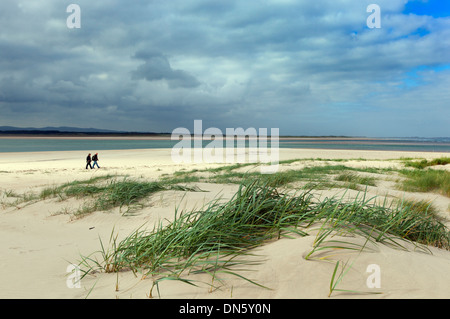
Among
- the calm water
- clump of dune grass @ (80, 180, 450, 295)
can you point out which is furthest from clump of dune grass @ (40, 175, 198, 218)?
the calm water

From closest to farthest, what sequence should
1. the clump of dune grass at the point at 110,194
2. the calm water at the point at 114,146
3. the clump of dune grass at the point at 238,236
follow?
the clump of dune grass at the point at 238,236
the clump of dune grass at the point at 110,194
the calm water at the point at 114,146

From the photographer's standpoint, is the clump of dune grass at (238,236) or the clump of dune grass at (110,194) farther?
the clump of dune grass at (110,194)

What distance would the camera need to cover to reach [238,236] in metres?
2.82

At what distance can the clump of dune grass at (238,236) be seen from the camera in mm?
2406

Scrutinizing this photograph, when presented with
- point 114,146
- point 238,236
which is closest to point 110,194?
point 238,236

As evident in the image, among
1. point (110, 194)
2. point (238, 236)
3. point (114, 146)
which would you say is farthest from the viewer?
point (114, 146)

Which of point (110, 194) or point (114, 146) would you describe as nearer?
point (110, 194)

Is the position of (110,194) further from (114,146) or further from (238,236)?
(114,146)

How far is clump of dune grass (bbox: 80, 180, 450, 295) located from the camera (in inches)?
94.7

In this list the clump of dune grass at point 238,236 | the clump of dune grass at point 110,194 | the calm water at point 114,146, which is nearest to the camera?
the clump of dune grass at point 238,236

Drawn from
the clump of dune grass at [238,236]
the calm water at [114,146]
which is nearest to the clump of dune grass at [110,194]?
the clump of dune grass at [238,236]

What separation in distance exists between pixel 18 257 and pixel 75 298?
1.71m

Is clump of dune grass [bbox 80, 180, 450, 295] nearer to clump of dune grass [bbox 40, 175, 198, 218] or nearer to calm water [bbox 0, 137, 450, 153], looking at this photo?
clump of dune grass [bbox 40, 175, 198, 218]

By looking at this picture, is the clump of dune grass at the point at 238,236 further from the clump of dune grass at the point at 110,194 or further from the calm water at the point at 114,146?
the calm water at the point at 114,146
